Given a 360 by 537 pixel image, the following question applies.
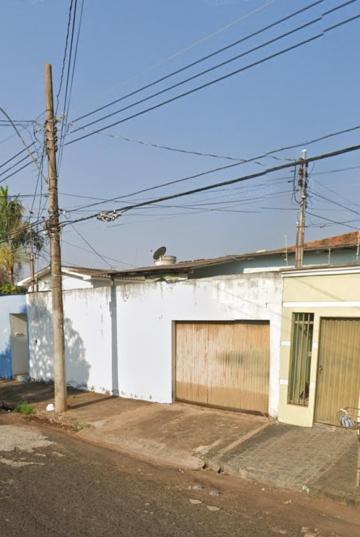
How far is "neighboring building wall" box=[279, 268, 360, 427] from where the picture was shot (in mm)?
7861

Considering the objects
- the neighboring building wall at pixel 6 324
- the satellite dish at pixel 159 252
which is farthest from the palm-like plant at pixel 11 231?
the satellite dish at pixel 159 252

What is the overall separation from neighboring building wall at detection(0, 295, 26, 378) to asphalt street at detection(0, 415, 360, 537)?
1007cm

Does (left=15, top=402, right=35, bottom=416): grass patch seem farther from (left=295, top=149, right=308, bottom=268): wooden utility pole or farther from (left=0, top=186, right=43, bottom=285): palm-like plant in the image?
(left=0, top=186, right=43, bottom=285): palm-like plant

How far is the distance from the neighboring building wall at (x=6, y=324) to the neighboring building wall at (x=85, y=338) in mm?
1738

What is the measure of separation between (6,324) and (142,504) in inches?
527

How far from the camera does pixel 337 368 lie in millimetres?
8000

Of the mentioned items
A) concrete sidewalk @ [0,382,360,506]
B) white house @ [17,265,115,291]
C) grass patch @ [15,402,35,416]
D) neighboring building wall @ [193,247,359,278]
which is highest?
neighboring building wall @ [193,247,359,278]

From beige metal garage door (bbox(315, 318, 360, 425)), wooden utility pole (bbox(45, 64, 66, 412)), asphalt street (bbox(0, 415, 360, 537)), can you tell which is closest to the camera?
asphalt street (bbox(0, 415, 360, 537))

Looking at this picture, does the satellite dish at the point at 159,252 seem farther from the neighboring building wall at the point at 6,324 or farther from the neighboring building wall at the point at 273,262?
the neighboring building wall at the point at 6,324

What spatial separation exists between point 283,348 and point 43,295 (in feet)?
32.2

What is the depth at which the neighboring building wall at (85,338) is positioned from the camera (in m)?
12.9

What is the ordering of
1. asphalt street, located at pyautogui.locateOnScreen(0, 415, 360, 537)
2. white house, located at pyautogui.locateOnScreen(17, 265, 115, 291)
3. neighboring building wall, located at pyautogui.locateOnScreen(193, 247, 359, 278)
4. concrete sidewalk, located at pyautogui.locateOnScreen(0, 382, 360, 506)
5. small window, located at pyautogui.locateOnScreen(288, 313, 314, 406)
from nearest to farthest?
asphalt street, located at pyautogui.locateOnScreen(0, 415, 360, 537) → concrete sidewalk, located at pyautogui.locateOnScreen(0, 382, 360, 506) → small window, located at pyautogui.locateOnScreen(288, 313, 314, 406) → neighboring building wall, located at pyautogui.locateOnScreen(193, 247, 359, 278) → white house, located at pyautogui.locateOnScreen(17, 265, 115, 291)

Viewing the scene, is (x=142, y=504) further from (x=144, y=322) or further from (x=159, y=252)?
(x=159, y=252)

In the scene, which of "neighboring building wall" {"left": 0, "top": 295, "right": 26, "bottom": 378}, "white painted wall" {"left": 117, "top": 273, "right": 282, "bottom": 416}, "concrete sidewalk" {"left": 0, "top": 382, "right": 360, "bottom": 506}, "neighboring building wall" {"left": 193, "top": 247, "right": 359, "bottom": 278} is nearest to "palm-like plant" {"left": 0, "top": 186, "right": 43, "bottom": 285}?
"neighboring building wall" {"left": 0, "top": 295, "right": 26, "bottom": 378}
